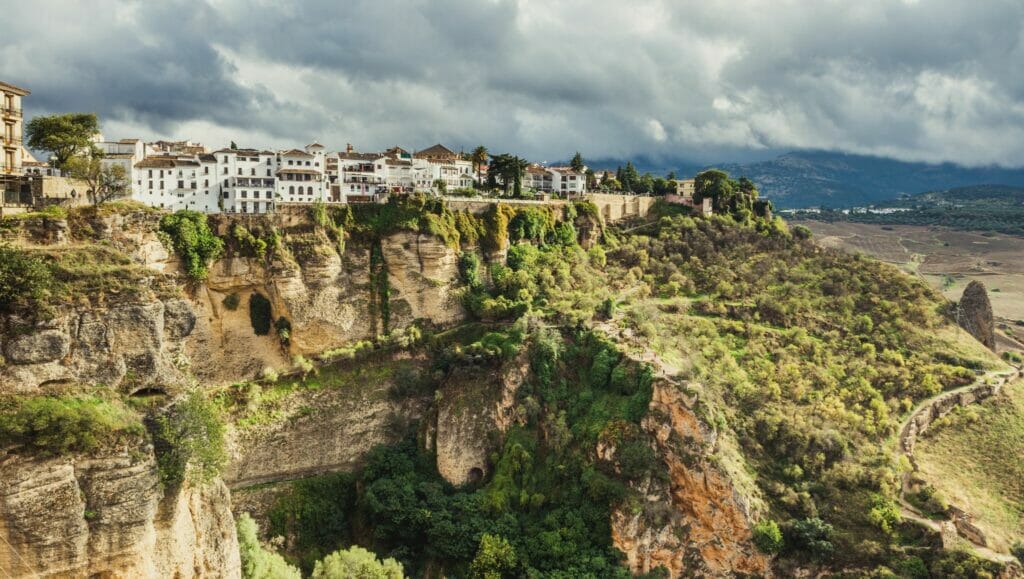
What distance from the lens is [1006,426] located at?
3534cm

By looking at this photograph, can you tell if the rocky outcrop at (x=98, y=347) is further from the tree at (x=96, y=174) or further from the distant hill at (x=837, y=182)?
the distant hill at (x=837, y=182)

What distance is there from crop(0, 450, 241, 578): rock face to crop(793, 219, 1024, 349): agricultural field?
55760 mm

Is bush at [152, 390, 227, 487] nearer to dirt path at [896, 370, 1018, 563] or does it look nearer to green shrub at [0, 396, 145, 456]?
green shrub at [0, 396, 145, 456]

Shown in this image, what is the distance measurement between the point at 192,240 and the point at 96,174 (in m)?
5.86

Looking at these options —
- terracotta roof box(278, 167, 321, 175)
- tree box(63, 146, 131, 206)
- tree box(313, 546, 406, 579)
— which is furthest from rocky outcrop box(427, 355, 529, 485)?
tree box(63, 146, 131, 206)

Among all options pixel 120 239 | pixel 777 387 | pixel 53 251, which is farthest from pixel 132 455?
pixel 777 387

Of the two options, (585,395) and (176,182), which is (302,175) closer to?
(176,182)

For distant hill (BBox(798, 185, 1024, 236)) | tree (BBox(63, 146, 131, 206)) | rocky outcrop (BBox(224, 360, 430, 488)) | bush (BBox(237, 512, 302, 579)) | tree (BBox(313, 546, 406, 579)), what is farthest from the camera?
distant hill (BBox(798, 185, 1024, 236))

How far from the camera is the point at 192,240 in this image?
3500 cm

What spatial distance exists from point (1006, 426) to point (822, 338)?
1036 centimetres

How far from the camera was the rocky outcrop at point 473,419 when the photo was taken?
3575cm

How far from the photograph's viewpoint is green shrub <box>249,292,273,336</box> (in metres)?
37.9

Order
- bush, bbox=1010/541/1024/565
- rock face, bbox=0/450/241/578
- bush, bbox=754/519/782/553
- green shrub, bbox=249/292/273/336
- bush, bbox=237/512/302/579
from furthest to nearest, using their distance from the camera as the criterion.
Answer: green shrub, bbox=249/292/273/336 → bush, bbox=754/519/782/553 → bush, bbox=1010/541/1024/565 → bush, bbox=237/512/302/579 → rock face, bbox=0/450/241/578

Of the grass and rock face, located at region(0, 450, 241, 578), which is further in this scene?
the grass
